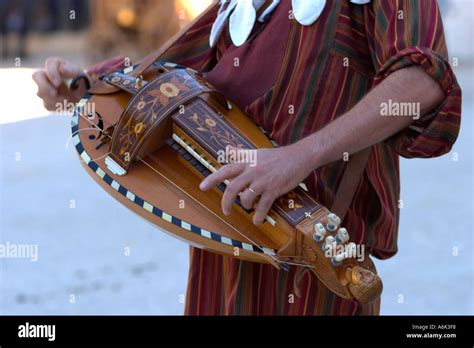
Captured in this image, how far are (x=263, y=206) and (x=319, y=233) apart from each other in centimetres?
12

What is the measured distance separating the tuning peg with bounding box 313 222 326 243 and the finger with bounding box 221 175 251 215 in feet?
0.50

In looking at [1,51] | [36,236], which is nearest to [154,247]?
[36,236]

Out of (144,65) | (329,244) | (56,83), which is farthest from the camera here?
(56,83)

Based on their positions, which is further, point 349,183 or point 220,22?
point 220,22

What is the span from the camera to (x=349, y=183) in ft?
5.60

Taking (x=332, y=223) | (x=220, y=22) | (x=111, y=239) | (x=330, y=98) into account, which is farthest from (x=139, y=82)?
(x=111, y=239)

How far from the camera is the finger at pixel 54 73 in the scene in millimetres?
2090

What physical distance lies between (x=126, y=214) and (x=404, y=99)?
4.09 m

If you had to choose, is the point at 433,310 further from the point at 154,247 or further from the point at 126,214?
the point at 126,214

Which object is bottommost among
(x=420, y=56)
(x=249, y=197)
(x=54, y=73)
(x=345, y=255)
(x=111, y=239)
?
(x=345, y=255)

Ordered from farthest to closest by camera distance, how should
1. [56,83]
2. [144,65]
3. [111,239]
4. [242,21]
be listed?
[111,239] < [56,83] < [144,65] < [242,21]

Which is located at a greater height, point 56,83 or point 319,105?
point 56,83

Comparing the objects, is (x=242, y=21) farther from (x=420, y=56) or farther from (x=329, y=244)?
(x=329, y=244)

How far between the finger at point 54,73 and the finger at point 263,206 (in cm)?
77
